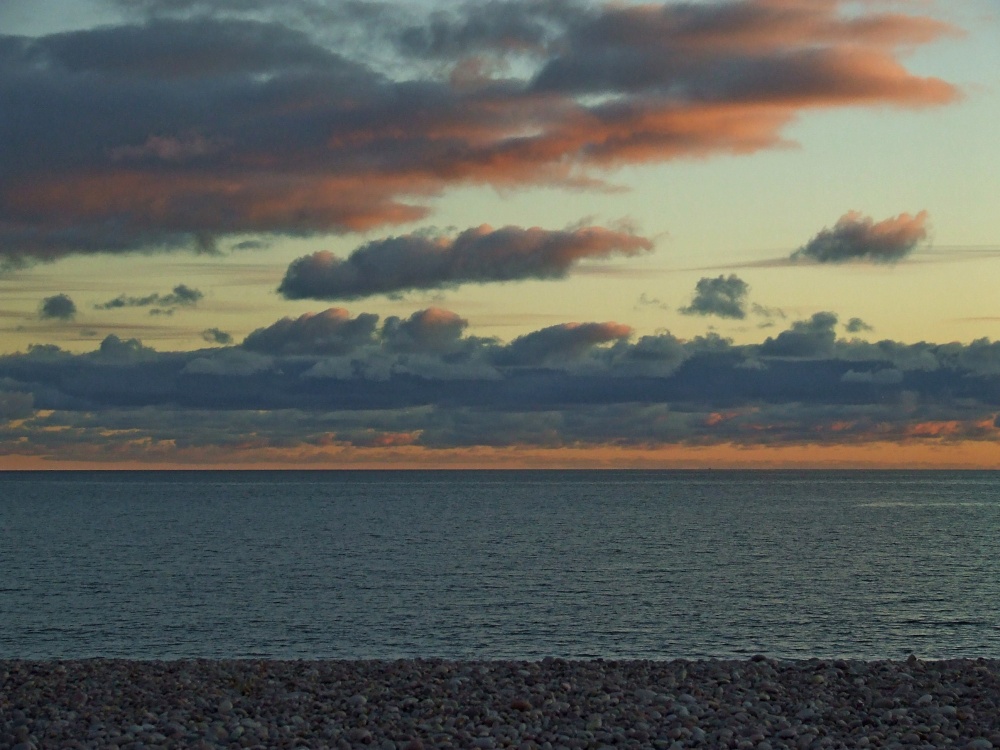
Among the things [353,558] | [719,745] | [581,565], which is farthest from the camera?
[353,558]

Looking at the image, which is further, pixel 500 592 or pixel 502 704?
pixel 500 592

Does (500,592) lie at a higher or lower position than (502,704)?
lower

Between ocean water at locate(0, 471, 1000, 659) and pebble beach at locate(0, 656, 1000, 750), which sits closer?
pebble beach at locate(0, 656, 1000, 750)

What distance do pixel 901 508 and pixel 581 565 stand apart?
124990 mm

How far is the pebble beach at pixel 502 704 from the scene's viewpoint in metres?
18.9

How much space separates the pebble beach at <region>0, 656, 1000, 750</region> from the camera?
18.9m

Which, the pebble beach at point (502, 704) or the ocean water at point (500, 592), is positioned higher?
the pebble beach at point (502, 704)

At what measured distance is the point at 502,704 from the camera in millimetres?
21156

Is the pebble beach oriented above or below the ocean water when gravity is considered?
above

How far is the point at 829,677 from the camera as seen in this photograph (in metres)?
23.6

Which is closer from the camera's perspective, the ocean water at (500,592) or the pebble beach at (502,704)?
the pebble beach at (502,704)

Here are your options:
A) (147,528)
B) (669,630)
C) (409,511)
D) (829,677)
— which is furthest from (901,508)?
(829,677)

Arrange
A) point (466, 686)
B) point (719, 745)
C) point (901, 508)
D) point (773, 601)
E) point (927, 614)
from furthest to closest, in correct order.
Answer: point (901, 508) < point (773, 601) < point (927, 614) < point (466, 686) < point (719, 745)

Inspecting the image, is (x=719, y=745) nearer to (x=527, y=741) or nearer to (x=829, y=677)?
(x=527, y=741)
